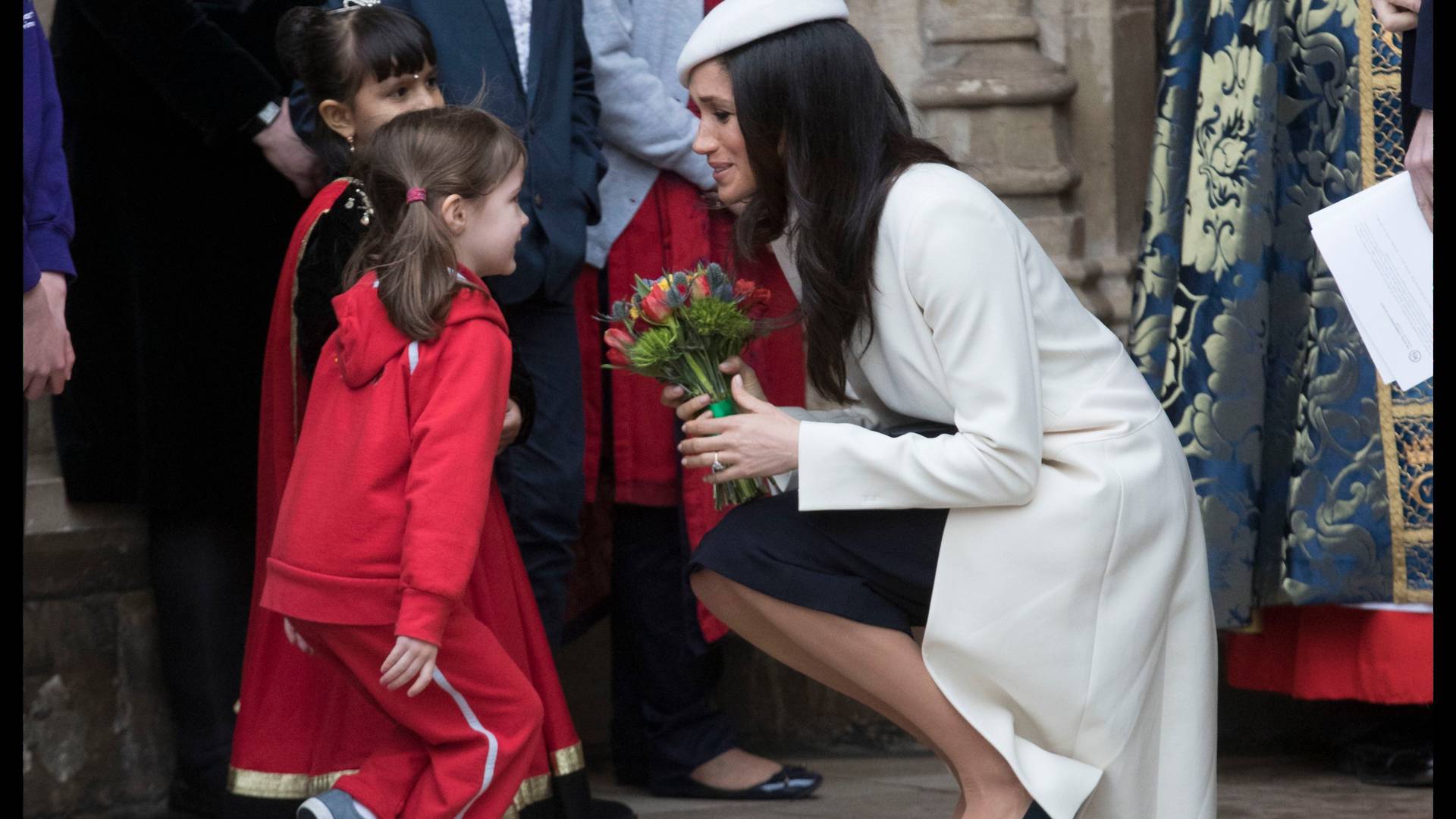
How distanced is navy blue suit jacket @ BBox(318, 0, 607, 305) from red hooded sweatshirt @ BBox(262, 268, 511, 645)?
52 cm

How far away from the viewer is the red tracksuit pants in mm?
2719

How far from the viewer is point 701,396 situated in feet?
9.25

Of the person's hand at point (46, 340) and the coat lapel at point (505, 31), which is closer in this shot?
the person's hand at point (46, 340)

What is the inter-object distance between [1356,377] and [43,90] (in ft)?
8.30

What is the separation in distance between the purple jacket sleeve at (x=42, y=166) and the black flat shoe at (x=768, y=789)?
1653mm

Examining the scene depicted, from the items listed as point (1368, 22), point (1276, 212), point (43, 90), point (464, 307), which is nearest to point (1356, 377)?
point (1276, 212)

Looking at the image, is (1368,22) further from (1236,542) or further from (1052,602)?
(1052,602)

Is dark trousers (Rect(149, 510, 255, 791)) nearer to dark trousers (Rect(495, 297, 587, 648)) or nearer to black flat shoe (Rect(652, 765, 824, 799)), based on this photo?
dark trousers (Rect(495, 297, 587, 648))

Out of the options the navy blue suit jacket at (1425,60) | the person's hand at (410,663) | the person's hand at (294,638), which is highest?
the navy blue suit jacket at (1425,60)

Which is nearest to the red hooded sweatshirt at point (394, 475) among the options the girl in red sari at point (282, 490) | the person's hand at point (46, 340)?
the girl in red sari at point (282, 490)

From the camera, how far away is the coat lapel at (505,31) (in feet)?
11.1

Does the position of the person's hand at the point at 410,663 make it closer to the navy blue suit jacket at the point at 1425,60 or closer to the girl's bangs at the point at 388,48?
the girl's bangs at the point at 388,48

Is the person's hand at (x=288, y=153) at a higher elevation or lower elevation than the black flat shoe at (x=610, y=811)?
higher

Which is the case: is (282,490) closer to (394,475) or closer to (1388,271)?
(394,475)
